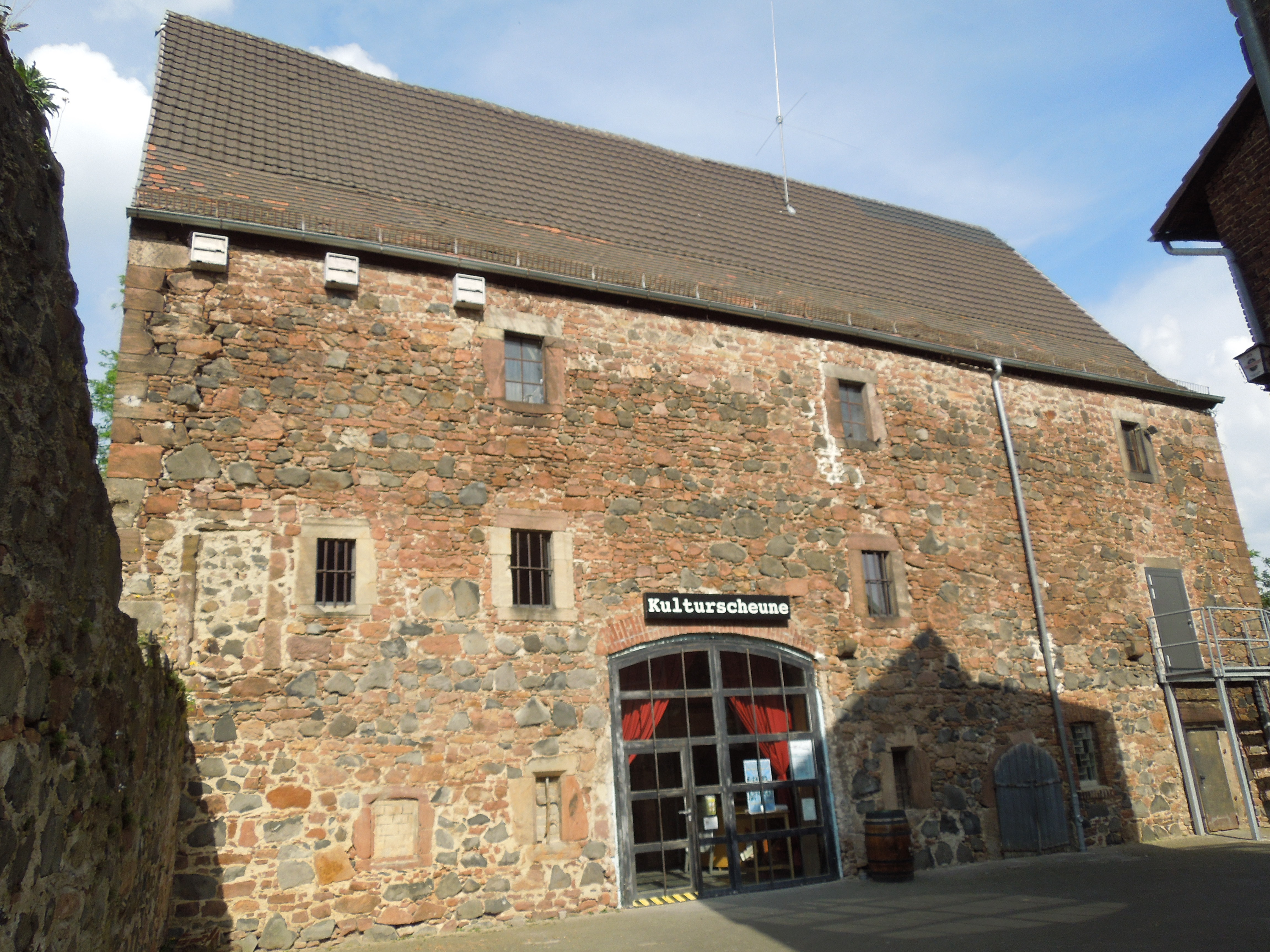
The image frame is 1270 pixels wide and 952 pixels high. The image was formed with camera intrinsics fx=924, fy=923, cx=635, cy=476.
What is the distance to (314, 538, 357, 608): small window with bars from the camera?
9.03 metres

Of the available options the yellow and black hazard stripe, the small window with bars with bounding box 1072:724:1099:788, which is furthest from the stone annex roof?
the yellow and black hazard stripe

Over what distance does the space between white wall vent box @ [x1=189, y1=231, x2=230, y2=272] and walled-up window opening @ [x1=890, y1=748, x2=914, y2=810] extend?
Result: 953 cm

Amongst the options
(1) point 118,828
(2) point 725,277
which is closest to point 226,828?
(1) point 118,828

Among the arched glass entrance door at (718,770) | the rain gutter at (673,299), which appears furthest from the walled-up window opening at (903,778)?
the rain gutter at (673,299)

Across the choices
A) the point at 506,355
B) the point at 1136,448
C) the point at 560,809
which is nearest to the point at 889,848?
the point at 560,809

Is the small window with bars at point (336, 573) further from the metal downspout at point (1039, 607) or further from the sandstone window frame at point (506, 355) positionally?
the metal downspout at point (1039, 607)

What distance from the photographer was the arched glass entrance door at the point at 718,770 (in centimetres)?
992

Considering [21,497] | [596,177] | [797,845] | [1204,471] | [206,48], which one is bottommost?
[797,845]

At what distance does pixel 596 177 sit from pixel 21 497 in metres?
12.9

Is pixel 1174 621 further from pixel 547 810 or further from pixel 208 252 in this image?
pixel 208 252

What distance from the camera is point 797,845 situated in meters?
10.7

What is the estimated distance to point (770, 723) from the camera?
35.8ft

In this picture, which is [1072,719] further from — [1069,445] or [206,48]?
[206,48]

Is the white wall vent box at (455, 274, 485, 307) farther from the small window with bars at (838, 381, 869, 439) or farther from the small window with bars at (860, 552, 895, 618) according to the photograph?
the small window with bars at (860, 552, 895, 618)
